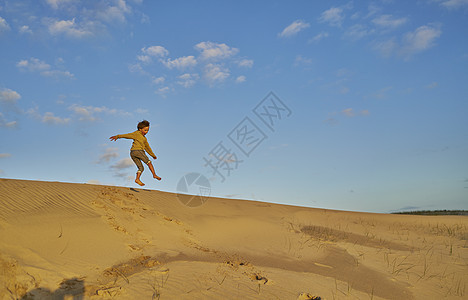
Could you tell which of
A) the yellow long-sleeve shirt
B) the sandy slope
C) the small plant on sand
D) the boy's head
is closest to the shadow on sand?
the sandy slope

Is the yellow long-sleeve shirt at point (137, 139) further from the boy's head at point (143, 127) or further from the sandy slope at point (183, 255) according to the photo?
the sandy slope at point (183, 255)

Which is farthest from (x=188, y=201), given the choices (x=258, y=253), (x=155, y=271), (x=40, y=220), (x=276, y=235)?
(x=155, y=271)

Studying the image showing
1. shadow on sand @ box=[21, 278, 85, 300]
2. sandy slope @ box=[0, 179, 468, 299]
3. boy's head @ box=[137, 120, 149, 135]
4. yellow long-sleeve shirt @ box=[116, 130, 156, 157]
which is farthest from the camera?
boy's head @ box=[137, 120, 149, 135]

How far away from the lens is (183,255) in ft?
17.0

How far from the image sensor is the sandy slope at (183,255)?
354 cm

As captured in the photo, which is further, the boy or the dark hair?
the dark hair

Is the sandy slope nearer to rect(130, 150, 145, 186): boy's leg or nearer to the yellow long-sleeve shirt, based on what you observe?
rect(130, 150, 145, 186): boy's leg

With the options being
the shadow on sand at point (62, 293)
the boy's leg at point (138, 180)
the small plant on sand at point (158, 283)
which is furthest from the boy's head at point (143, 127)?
the shadow on sand at point (62, 293)

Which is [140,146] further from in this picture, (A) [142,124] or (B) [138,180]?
(B) [138,180]

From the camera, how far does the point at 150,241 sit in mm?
5641

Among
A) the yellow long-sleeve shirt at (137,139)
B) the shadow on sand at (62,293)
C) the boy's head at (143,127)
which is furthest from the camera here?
the boy's head at (143,127)

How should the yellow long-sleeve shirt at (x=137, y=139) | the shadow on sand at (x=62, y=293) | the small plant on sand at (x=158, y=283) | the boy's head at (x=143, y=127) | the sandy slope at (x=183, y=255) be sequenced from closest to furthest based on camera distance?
the shadow on sand at (x=62, y=293)
the small plant on sand at (x=158, y=283)
the sandy slope at (x=183, y=255)
the yellow long-sleeve shirt at (x=137, y=139)
the boy's head at (x=143, y=127)

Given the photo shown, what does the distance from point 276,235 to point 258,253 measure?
1926mm

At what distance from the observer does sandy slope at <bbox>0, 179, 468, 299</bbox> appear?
11.6 feet
